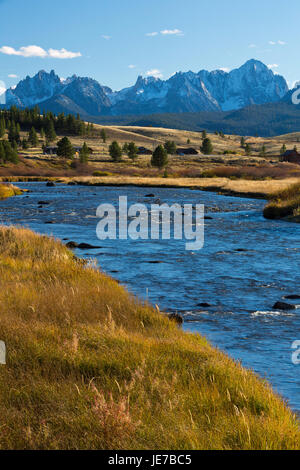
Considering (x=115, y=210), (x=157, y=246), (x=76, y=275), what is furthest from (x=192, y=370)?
(x=115, y=210)

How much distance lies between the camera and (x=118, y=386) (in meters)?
5.32

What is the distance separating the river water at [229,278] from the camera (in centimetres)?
934

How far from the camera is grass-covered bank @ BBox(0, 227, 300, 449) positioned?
4801mm

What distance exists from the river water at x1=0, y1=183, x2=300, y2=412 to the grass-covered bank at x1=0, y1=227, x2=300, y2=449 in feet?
3.87

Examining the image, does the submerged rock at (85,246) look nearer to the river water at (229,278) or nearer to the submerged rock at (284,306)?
the river water at (229,278)

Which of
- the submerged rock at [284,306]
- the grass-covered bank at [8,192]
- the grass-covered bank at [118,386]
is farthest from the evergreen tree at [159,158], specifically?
the grass-covered bank at [118,386]

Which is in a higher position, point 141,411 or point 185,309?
point 141,411

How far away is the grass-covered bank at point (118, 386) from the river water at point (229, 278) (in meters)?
1.18

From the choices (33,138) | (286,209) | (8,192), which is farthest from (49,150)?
(286,209)

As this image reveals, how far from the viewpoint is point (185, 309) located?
12133mm

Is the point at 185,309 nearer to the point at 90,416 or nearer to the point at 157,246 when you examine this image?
the point at 90,416

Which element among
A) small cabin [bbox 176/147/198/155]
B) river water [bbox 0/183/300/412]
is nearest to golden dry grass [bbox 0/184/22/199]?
river water [bbox 0/183/300/412]
